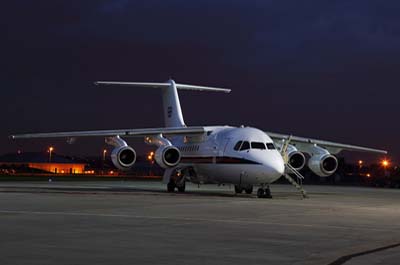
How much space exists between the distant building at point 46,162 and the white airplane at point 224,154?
103142 millimetres

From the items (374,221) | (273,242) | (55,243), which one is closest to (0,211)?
(55,243)

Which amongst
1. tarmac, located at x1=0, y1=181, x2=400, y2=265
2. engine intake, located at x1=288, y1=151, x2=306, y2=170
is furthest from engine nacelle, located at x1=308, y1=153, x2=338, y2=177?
tarmac, located at x1=0, y1=181, x2=400, y2=265

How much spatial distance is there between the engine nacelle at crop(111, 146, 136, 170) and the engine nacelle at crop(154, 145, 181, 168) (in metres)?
1.25

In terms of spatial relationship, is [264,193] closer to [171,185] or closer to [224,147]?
[224,147]

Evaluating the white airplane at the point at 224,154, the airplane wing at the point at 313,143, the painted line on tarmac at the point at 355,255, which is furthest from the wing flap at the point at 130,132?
the painted line on tarmac at the point at 355,255

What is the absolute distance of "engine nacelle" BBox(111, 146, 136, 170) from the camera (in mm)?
28562

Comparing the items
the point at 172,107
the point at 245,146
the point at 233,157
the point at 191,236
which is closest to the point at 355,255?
the point at 191,236

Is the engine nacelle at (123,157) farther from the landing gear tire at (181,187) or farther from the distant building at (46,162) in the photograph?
the distant building at (46,162)

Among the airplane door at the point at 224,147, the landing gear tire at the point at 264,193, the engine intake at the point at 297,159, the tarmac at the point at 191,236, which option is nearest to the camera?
the tarmac at the point at 191,236

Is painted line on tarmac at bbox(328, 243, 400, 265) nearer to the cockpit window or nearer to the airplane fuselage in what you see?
the airplane fuselage

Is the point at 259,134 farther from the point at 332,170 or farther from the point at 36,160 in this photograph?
the point at 36,160

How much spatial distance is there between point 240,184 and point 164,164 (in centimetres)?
352

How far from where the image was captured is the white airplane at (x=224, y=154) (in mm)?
25922

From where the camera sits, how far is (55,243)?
9695mm
